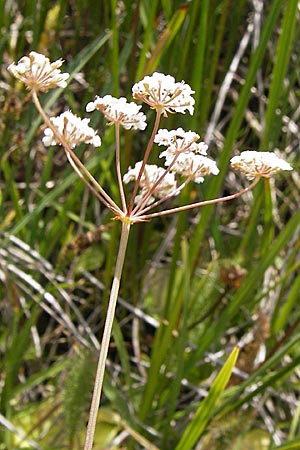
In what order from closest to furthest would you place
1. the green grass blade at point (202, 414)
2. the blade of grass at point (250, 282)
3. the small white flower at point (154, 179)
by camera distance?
the small white flower at point (154, 179), the green grass blade at point (202, 414), the blade of grass at point (250, 282)

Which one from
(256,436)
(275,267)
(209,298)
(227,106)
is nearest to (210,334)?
(209,298)

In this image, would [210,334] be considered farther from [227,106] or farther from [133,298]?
[227,106]

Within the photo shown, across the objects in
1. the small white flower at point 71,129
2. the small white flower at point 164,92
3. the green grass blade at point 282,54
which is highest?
the small white flower at point 164,92

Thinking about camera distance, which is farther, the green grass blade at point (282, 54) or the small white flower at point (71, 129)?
the green grass blade at point (282, 54)

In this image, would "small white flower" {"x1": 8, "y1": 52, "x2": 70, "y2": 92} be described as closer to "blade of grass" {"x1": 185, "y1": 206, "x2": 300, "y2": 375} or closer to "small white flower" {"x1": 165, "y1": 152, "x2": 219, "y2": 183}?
"small white flower" {"x1": 165, "y1": 152, "x2": 219, "y2": 183}

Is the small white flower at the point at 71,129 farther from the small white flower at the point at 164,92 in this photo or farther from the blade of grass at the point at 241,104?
the blade of grass at the point at 241,104

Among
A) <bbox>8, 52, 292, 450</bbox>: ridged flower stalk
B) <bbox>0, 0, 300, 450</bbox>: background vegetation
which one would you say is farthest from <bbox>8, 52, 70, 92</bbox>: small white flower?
<bbox>0, 0, 300, 450</bbox>: background vegetation

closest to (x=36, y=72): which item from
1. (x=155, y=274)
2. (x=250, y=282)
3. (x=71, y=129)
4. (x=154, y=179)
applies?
(x=71, y=129)

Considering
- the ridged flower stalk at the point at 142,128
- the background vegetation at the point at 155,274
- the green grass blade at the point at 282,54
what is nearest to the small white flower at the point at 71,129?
the ridged flower stalk at the point at 142,128
